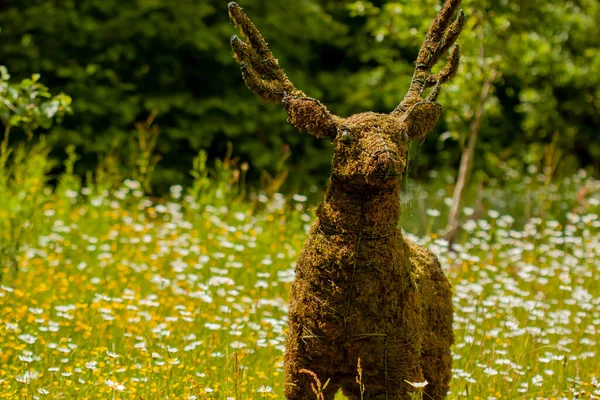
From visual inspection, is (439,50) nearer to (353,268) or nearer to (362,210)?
(362,210)

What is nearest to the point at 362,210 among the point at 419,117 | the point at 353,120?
the point at 353,120

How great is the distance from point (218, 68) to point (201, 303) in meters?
5.21

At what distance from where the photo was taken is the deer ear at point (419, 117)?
3.15 m

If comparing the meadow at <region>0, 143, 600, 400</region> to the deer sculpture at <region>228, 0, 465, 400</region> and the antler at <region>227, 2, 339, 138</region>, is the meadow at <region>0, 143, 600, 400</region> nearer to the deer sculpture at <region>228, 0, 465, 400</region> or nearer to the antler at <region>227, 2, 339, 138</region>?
the deer sculpture at <region>228, 0, 465, 400</region>

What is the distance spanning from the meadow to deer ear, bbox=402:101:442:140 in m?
0.25

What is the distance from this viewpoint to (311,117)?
9.91ft

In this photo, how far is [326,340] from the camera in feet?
9.86

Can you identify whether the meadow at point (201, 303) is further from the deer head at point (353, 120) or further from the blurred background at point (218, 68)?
the blurred background at point (218, 68)

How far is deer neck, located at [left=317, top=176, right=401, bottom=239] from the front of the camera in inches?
116

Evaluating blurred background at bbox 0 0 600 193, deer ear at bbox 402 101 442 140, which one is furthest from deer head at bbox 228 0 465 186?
blurred background at bbox 0 0 600 193

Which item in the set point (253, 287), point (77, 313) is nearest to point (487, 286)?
point (253, 287)

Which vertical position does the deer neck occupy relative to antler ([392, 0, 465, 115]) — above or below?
below

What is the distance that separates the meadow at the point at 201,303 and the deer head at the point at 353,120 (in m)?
0.33

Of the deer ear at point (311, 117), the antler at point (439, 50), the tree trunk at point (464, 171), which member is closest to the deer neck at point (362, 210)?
the deer ear at point (311, 117)
